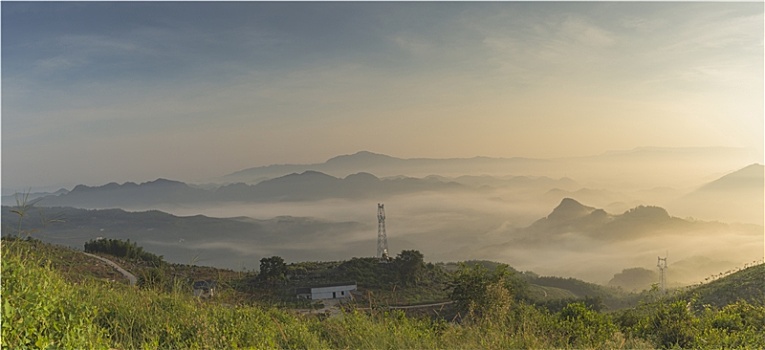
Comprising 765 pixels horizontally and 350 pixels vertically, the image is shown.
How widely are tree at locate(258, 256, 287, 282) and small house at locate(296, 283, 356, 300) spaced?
1.63 meters

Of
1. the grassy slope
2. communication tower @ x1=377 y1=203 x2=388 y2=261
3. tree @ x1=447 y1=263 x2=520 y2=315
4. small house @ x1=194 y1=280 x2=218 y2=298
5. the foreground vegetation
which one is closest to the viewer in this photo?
the foreground vegetation

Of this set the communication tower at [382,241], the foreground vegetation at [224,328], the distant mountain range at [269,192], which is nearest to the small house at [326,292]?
the communication tower at [382,241]

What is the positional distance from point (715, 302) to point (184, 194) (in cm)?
8863

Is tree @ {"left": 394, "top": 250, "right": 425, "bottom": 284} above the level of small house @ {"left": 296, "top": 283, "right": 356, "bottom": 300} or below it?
above

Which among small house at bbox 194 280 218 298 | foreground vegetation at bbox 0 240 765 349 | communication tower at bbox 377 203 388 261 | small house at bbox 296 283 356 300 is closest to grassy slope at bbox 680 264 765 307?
foreground vegetation at bbox 0 240 765 349

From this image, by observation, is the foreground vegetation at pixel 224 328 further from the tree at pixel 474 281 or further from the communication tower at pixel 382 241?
the communication tower at pixel 382 241

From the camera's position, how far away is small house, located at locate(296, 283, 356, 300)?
22578 millimetres

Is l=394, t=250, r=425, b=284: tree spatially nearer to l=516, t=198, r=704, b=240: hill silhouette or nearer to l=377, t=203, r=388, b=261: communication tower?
l=377, t=203, r=388, b=261: communication tower

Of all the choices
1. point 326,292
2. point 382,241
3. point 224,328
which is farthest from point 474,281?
point 382,241

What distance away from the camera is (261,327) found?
20.8 feet

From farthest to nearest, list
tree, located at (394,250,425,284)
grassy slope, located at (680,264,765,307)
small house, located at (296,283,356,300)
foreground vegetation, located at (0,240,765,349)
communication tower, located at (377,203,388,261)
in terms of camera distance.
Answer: communication tower, located at (377,203,388,261)
tree, located at (394,250,425,284)
small house, located at (296,283,356,300)
grassy slope, located at (680,264,765,307)
foreground vegetation, located at (0,240,765,349)

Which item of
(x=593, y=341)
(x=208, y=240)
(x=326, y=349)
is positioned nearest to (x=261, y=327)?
(x=326, y=349)

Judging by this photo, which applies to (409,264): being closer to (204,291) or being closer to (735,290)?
(735,290)

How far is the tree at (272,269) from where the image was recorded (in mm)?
25641
